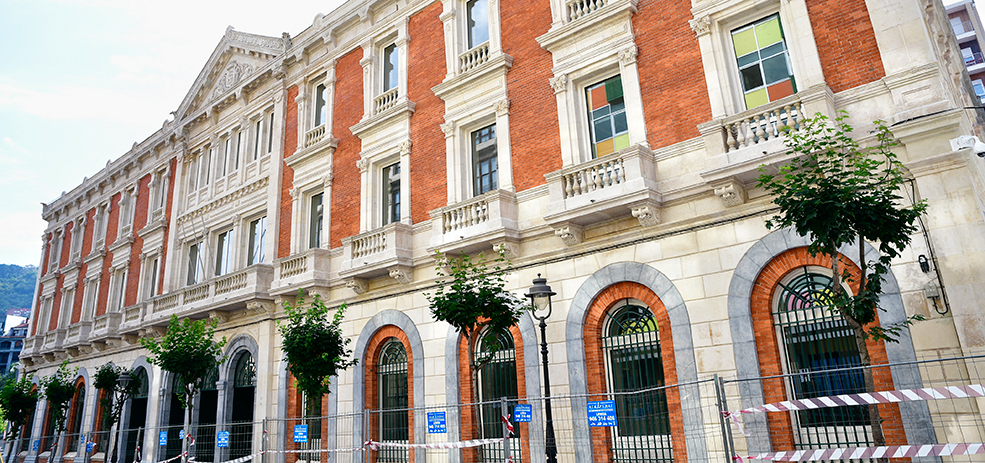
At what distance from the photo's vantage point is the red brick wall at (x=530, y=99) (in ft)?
48.1

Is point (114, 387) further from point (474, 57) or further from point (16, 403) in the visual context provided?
point (474, 57)

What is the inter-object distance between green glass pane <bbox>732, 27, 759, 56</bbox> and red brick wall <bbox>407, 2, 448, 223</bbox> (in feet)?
25.0

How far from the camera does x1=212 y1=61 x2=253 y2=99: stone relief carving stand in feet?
83.3

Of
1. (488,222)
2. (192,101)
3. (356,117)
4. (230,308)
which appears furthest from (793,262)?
(192,101)

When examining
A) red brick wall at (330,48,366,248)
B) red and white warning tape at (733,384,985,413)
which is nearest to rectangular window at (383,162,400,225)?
red brick wall at (330,48,366,248)

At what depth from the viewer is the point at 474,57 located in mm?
16969

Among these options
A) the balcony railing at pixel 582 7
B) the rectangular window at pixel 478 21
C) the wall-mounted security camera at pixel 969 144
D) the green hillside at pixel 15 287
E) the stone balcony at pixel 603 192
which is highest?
the green hillside at pixel 15 287

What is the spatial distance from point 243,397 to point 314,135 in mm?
9107

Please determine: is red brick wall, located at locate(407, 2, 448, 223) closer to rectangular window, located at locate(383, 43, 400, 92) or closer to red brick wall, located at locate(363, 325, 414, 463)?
rectangular window, located at locate(383, 43, 400, 92)

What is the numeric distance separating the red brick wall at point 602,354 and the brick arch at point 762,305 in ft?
4.00

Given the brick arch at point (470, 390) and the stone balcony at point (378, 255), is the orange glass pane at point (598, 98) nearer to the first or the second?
the brick arch at point (470, 390)

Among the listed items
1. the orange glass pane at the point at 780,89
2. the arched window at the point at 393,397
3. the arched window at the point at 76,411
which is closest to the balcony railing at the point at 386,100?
the arched window at the point at 393,397

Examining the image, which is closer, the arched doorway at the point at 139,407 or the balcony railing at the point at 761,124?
the balcony railing at the point at 761,124

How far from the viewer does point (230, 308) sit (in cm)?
2175
